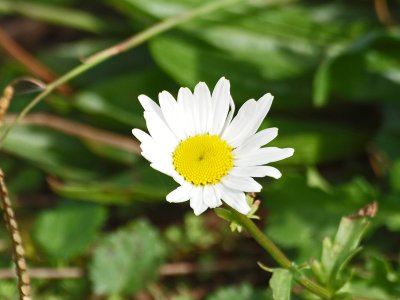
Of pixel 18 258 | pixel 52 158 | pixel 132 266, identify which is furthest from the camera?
pixel 52 158

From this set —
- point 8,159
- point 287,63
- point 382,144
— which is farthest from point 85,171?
point 382,144

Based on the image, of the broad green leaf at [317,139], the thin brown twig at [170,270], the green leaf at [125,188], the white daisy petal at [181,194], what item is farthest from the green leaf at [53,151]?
the white daisy petal at [181,194]

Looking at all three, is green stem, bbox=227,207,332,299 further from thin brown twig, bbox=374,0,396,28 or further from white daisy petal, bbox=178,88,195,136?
thin brown twig, bbox=374,0,396,28

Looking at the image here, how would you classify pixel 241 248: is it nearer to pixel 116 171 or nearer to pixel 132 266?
pixel 132 266

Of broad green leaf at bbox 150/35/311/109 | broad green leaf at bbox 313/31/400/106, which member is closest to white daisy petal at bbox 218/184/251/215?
broad green leaf at bbox 313/31/400/106

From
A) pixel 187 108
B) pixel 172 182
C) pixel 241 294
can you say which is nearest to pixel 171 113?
pixel 187 108

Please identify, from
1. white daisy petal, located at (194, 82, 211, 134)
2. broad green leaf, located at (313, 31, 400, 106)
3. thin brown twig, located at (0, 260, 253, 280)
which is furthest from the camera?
thin brown twig, located at (0, 260, 253, 280)

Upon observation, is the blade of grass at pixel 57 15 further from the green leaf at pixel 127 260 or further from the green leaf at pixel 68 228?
the green leaf at pixel 127 260
